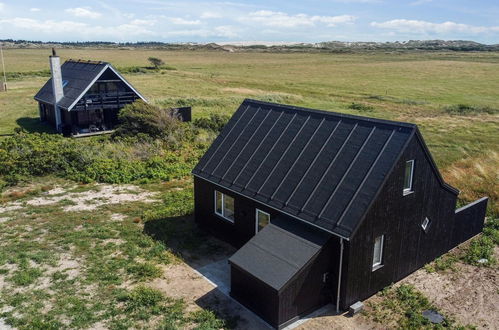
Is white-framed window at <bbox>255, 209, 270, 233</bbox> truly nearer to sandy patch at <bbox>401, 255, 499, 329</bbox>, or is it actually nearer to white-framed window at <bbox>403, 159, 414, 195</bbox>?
white-framed window at <bbox>403, 159, 414, 195</bbox>

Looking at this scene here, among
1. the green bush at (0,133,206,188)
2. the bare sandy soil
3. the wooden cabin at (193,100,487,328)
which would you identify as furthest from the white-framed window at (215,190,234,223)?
the green bush at (0,133,206,188)

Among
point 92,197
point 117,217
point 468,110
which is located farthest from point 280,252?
point 468,110

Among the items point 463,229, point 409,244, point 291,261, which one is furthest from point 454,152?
point 291,261

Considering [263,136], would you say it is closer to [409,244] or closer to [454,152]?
[409,244]

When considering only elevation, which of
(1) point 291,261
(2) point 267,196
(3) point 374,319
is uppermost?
(2) point 267,196

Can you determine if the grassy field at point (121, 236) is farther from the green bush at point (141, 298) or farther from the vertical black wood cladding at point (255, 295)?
the vertical black wood cladding at point (255, 295)

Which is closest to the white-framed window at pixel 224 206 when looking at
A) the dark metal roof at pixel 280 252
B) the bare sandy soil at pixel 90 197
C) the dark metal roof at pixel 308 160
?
the dark metal roof at pixel 308 160

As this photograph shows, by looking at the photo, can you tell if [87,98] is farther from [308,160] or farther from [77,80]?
[308,160]
